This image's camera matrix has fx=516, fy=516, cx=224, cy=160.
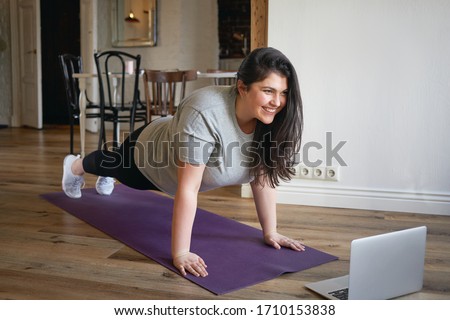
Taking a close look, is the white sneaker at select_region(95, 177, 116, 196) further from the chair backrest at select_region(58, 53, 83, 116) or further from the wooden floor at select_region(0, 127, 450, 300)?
the chair backrest at select_region(58, 53, 83, 116)

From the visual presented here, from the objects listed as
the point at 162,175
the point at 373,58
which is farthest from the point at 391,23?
the point at 162,175

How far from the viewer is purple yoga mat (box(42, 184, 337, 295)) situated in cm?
182

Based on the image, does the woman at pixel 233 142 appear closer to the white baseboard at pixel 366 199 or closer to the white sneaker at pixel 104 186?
the white baseboard at pixel 366 199

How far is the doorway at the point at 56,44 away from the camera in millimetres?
7508

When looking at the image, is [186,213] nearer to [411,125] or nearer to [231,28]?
[411,125]

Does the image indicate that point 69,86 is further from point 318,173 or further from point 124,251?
point 124,251

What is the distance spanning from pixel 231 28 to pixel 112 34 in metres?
1.69

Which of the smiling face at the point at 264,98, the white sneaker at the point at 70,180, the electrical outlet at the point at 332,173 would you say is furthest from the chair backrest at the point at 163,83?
the smiling face at the point at 264,98

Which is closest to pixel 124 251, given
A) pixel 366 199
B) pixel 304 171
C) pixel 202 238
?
pixel 202 238

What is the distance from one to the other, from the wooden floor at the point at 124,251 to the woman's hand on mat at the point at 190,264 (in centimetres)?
4

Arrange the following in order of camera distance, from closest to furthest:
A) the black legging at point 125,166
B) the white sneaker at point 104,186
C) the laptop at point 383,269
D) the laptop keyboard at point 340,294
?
the laptop at point 383,269 < the laptop keyboard at point 340,294 < the black legging at point 125,166 < the white sneaker at point 104,186

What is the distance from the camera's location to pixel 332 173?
9.39 ft

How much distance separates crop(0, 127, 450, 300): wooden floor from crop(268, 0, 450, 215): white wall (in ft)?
0.49

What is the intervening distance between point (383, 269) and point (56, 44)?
23.1 feet
